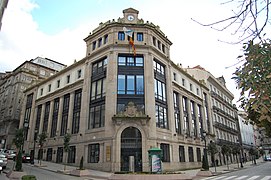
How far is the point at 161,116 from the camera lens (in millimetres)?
32500

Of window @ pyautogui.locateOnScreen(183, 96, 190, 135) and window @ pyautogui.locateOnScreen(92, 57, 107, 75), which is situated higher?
window @ pyautogui.locateOnScreen(92, 57, 107, 75)

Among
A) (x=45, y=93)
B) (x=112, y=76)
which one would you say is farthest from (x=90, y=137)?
(x=45, y=93)

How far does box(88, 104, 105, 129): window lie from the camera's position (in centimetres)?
3099

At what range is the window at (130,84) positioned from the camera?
31.2 m

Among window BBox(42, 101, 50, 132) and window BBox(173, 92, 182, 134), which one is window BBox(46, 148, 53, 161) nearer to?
window BBox(42, 101, 50, 132)

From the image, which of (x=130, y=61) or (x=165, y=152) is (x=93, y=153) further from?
(x=130, y=61)

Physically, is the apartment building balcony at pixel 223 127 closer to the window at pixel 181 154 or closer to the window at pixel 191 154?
the window at pixel 191 154

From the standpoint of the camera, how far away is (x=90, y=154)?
3056 centimetres

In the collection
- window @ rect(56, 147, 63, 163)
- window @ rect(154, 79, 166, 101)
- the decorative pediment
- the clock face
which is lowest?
window @ rect(56, 147, 63, 163)

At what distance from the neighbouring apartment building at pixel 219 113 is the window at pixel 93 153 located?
29.0 meters

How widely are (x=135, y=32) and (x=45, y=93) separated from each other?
2503cm

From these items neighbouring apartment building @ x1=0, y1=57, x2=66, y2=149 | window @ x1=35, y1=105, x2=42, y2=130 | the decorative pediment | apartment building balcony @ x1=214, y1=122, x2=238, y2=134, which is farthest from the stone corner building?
neighbouring apartment building @ x1=0, y1=57, x2=66, y2=149

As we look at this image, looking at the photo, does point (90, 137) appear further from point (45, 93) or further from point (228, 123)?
point (228, 123)

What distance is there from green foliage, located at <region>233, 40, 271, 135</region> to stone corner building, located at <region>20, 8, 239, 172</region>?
82.1 ft
